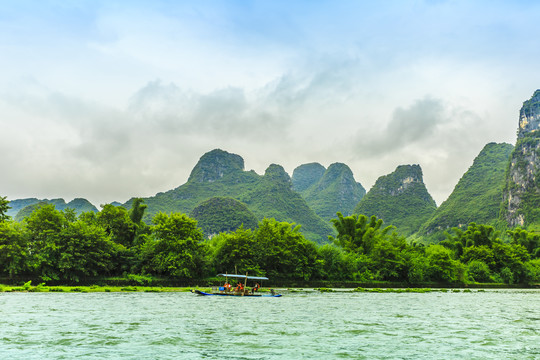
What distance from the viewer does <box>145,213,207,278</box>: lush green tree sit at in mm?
66812

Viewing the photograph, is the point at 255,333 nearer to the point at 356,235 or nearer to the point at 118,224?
the point at 118,224

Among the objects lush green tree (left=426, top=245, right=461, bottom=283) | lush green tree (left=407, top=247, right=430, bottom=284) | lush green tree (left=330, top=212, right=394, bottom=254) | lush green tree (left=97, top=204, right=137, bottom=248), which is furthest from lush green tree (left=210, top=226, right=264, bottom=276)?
lush green tree (left=426, top=245, right=461, bottom=283)

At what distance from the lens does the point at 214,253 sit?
75.1 meters

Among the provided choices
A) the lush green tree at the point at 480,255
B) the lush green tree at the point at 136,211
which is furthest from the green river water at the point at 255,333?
the lush green tree at the point at 480,255

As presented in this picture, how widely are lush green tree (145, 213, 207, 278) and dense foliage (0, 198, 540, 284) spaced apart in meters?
0.16

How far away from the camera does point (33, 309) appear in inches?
1372

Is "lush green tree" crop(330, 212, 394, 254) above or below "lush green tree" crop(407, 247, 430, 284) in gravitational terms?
above

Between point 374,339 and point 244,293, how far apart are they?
33.8 metres

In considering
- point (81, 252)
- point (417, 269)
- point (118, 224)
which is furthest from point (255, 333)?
point (417, 269)

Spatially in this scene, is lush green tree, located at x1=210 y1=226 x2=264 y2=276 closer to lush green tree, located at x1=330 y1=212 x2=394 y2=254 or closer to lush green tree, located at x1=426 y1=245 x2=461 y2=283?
lush green tree, located at x1=330 y1=212 x2=394 y2=254

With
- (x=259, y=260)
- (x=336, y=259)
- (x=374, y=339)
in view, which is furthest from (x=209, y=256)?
(x=374, y=339)

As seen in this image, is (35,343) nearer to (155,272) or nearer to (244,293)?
(244,293)

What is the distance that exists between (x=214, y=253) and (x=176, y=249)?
8.48m

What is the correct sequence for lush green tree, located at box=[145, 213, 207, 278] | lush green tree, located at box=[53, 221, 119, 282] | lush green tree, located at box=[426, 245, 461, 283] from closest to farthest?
lush green tree, located at box=[53, 221, 119, 282] → lush green tree, located at box=[145, 213, 207, 278] → lush green tree, located at box=[426, 245, 461, 283]
